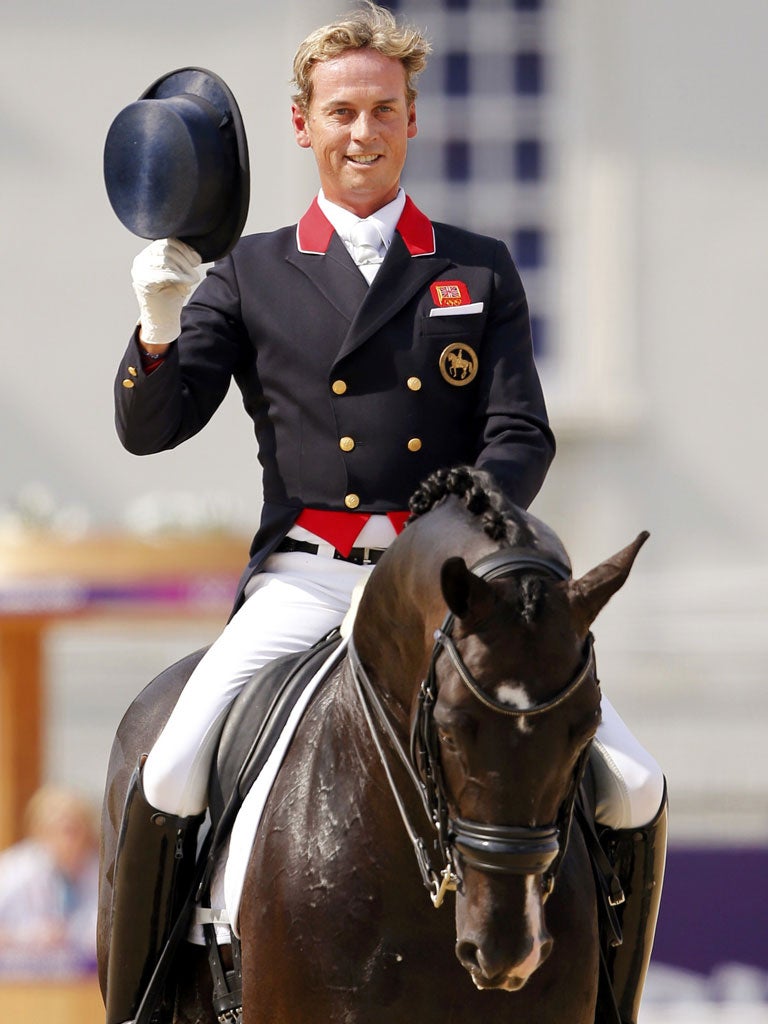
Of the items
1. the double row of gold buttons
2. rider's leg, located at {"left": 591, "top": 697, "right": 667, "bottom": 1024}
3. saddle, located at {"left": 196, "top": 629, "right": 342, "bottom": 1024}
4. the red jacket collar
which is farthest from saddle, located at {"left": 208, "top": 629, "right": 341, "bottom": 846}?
the red jacket collar

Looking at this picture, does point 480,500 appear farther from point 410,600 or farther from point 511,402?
point 511,402

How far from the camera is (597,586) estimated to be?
10.5ft

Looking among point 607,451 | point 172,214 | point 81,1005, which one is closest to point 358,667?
point 172,214

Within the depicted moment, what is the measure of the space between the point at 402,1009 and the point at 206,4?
13754 millimetres

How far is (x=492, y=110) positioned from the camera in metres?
16.8

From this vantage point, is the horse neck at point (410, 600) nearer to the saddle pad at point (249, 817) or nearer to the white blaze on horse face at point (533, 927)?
the saddle pad at point (249, 817)

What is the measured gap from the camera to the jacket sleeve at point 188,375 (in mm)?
4105

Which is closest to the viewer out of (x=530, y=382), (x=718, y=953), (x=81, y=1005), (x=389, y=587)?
(x=389, y=587)

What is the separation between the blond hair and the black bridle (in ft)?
4.64

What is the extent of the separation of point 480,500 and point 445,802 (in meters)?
0.54

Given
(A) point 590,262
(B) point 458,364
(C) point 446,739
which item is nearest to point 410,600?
(C) point 446,739

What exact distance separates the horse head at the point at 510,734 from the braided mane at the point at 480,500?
123mm

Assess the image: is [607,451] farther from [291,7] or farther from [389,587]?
[389,587]

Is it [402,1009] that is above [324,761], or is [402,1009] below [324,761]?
below
